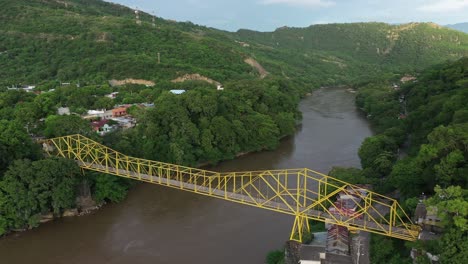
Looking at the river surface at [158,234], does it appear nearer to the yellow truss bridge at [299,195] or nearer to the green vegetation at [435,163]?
the yellow truss bridge at [299,195]

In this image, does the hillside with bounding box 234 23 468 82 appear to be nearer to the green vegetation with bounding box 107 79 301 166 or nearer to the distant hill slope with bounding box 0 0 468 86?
the distant hill slope with bounding box 0 0 468 86

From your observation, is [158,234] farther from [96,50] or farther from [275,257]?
[96,50]

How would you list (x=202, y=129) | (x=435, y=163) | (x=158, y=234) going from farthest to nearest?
1. (x=202, y=129)
2. (x=158, y=234)
3. (x=435, y=163)

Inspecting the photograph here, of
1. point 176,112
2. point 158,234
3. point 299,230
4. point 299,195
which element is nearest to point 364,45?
point 176,112

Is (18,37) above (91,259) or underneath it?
above

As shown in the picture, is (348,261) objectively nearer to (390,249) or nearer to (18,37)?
(390,249)

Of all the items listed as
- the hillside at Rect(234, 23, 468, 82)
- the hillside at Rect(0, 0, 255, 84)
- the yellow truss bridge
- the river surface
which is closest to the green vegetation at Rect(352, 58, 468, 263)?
the yellow truss bridge

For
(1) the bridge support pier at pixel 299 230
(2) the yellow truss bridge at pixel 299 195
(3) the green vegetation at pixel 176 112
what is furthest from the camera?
(3) the green vegetation at pixel 176 112

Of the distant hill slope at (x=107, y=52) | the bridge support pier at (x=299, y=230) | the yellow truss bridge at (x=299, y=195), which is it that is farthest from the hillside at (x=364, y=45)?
the bridge support pier at (x=299, y=230)

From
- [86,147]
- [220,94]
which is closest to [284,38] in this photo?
[220,94]
